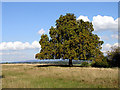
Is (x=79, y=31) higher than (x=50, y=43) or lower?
higher

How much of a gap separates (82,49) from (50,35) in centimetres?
1150

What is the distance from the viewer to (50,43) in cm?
5062

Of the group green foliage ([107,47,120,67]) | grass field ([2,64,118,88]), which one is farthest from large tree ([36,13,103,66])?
grass field ([2,64,118,88])

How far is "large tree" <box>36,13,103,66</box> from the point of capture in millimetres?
46594

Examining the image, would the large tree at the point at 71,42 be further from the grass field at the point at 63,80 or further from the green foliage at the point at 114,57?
the grass field at the point at 63,80

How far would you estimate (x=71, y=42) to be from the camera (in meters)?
46.7

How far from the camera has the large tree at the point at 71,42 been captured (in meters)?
46.6

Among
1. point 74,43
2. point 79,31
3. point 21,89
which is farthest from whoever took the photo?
point 79,31

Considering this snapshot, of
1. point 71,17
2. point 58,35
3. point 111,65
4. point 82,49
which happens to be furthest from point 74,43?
point 111,65

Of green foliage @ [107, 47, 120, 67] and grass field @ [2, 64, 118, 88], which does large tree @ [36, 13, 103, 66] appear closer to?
green foliage @ [107, 47, 120, 67]

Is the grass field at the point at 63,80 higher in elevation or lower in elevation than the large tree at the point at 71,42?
lower

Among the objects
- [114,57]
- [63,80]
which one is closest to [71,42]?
[114,57]

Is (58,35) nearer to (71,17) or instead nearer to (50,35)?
(50,35)

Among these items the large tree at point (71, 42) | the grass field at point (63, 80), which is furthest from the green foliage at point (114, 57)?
the grass field at point (63, 80)
